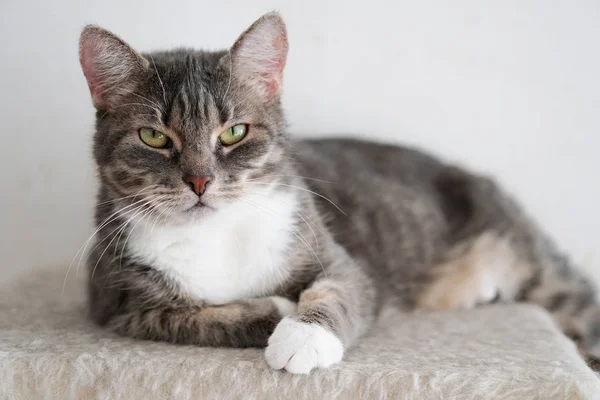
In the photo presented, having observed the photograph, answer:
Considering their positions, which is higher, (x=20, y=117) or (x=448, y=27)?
(x=448, y=27)

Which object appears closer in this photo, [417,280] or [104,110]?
[104,110]

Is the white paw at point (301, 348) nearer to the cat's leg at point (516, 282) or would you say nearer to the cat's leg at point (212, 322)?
the cat's leg at point (212, 322)

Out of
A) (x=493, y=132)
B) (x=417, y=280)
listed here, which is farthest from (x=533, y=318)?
(x=493, y=132)

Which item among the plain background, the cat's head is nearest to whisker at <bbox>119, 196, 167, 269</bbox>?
the cat's head

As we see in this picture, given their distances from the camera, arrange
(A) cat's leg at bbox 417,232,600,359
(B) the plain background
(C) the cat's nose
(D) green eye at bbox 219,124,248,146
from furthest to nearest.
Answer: (B) the plain background < (A) cat's leg at bbox 417,232,600,359 < (D) green eye at bbox 219,124,248,146 < (C) the cat's nose

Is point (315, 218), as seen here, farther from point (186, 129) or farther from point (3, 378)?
point (3, 378)

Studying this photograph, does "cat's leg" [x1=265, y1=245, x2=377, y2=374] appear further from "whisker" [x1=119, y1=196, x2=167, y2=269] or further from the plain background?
the plain background

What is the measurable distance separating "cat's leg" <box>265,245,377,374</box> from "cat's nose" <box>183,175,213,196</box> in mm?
354

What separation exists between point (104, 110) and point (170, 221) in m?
0.34

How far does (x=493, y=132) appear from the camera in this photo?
94.8 inches

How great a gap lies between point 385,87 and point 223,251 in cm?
110

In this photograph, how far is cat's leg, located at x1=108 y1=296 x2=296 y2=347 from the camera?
1.47m

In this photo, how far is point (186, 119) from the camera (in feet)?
4.84

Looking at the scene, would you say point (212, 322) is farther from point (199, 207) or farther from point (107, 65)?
point (107, 65)
